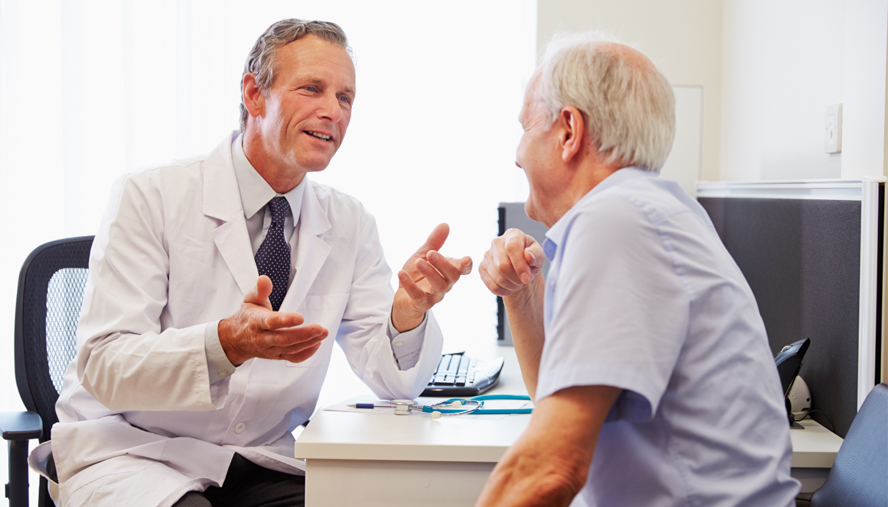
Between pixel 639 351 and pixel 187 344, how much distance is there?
0.80m

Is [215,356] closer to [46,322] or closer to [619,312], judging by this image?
[46,322]

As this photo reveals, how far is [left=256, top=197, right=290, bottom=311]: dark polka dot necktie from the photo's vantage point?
1.38 m

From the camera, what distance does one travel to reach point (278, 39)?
143 centimetres

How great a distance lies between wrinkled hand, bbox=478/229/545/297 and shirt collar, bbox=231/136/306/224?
520mm

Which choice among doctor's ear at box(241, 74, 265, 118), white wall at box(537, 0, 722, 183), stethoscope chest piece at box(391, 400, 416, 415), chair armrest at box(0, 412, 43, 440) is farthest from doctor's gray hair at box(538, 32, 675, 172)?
white wall at box(537, 0, 722, 183)

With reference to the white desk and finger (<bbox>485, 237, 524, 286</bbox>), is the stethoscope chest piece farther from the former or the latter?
finger (<bbox>485, 237, 524, 286</bbox>)

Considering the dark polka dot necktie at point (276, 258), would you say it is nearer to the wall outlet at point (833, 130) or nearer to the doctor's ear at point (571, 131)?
the doctor's ear at point (571, 131)

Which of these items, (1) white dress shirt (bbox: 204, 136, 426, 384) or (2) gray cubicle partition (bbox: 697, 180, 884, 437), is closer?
(2) gray cubicle partition (bbox: 697, 180, 884, 437)

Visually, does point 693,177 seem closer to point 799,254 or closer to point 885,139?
point 799,254

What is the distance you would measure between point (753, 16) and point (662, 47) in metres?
0.31

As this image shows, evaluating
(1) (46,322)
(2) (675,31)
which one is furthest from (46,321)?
(2) (675,31)

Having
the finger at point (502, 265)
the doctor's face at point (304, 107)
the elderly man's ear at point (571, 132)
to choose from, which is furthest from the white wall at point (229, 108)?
the elderly man's ear at point (571, 132)

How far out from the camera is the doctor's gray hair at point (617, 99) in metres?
0.82

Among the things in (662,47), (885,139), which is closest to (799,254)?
(885,139)
